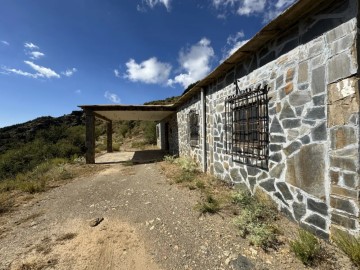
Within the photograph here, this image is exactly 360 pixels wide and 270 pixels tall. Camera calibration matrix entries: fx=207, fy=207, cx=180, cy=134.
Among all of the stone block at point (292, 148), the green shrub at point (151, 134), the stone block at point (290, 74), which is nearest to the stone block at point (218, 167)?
the stone block at point (292, 148)

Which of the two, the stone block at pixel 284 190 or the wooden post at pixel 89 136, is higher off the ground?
the wooden post at pixel 89 136

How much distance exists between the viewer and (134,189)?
17.9 ft

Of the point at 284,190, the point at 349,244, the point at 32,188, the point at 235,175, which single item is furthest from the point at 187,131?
the point at 349,244

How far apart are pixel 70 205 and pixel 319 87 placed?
5052mm

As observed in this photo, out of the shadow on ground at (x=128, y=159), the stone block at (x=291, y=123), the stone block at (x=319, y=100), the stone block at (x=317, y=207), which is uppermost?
the stone block at (x=319, y=100)

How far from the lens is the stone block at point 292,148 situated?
307 cm

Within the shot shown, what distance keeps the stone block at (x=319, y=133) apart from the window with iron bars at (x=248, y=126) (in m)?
1.01

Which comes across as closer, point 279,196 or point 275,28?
point 275,28

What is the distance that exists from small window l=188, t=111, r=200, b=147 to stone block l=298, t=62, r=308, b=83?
15.7 ft

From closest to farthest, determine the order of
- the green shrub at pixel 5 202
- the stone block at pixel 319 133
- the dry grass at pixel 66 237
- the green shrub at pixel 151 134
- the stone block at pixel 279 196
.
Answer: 1. the stone block at pixel 319 133
2. the dry grass at pixel 66 237
3. the stone block at pixel 279 196
4. the green shrub at pixel 5 202
5. the green shrub at pixel 151 134

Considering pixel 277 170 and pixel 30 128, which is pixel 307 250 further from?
pixel 30 128

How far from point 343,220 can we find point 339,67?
180 centimetres

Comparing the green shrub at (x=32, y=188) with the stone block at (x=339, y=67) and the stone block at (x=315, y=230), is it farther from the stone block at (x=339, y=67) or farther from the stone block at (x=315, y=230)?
the stone block at (x=339, y=67)

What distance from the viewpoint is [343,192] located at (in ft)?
7.88
